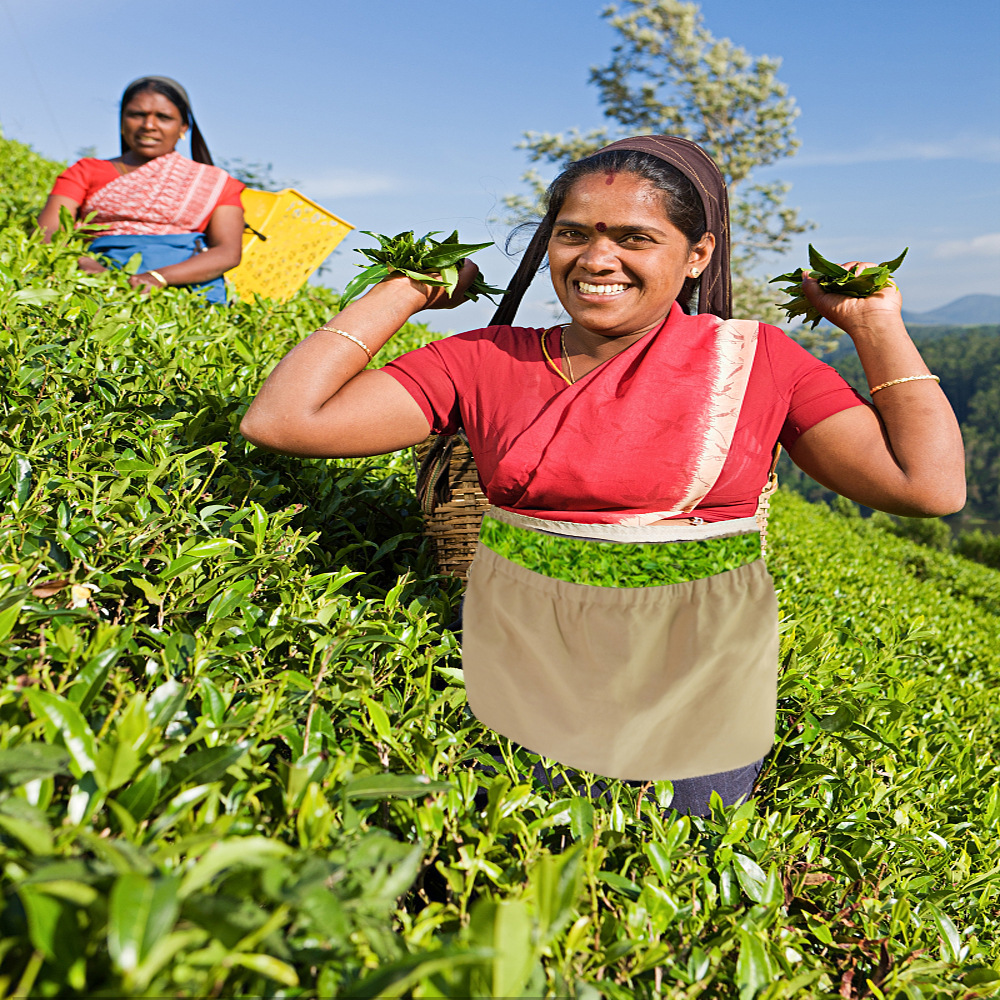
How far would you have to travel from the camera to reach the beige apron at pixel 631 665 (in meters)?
1.59

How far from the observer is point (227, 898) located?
→ 81 centimetres

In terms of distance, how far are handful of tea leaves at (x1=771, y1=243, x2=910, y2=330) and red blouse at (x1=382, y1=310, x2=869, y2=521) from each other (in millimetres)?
164

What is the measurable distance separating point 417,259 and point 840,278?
3.28ft

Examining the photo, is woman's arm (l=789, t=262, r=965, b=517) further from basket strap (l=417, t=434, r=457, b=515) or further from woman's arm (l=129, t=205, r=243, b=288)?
→ woman's arm (l=129, t=205, r=243, b=288)

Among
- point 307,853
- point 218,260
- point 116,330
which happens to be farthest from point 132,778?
point 218,260

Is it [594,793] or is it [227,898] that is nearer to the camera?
[227,898]

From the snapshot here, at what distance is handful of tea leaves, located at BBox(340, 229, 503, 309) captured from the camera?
1.94 metres

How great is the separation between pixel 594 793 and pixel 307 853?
0.89 m

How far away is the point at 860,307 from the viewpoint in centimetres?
185

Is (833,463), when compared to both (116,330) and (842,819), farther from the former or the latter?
(116,330)

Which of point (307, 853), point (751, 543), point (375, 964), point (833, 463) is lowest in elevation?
point (375, 964)

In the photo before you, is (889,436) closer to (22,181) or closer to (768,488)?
(768,488)

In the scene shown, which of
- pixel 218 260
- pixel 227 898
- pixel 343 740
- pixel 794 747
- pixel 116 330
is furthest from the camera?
pixel 218 260

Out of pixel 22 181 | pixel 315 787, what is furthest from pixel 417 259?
pixel 22 181
